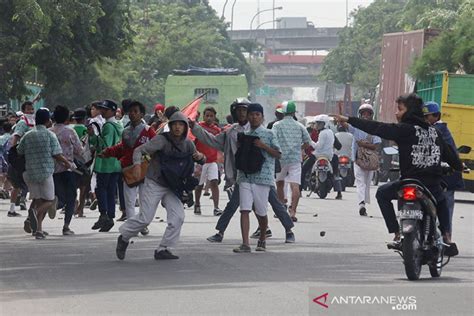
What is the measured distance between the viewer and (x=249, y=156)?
49.3ft

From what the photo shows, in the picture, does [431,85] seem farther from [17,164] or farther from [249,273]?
[249,273]

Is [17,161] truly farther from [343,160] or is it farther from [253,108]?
[343,160]

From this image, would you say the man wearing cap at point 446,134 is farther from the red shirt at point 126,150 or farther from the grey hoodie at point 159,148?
the red shirt at point 126,150

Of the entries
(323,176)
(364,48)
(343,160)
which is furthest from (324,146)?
(364,48)

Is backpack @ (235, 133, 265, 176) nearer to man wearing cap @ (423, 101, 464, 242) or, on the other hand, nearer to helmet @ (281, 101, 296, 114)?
man wearing cap @ (423, 101, 464, 242)

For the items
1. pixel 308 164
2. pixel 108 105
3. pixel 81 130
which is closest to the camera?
pixel 108 105

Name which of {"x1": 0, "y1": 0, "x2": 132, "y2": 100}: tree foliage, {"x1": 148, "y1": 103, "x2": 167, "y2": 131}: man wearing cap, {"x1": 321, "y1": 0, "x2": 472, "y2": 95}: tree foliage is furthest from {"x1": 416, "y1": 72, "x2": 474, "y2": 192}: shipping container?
{"x1": 321, "y1": 0, "x2": 472, "y2": 95}: tree foliage

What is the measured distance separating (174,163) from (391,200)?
238cm

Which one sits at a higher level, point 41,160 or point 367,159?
point 41,160

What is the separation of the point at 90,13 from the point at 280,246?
8870 millimetres

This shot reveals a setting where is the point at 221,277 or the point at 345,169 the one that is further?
the point at 345,169

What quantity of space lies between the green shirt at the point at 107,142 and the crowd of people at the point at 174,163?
0.04ft

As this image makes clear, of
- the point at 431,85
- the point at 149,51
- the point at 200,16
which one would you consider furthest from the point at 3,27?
the point at 200,16

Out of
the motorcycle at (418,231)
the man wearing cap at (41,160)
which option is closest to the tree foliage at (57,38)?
the man wearing cap at (41,160)
